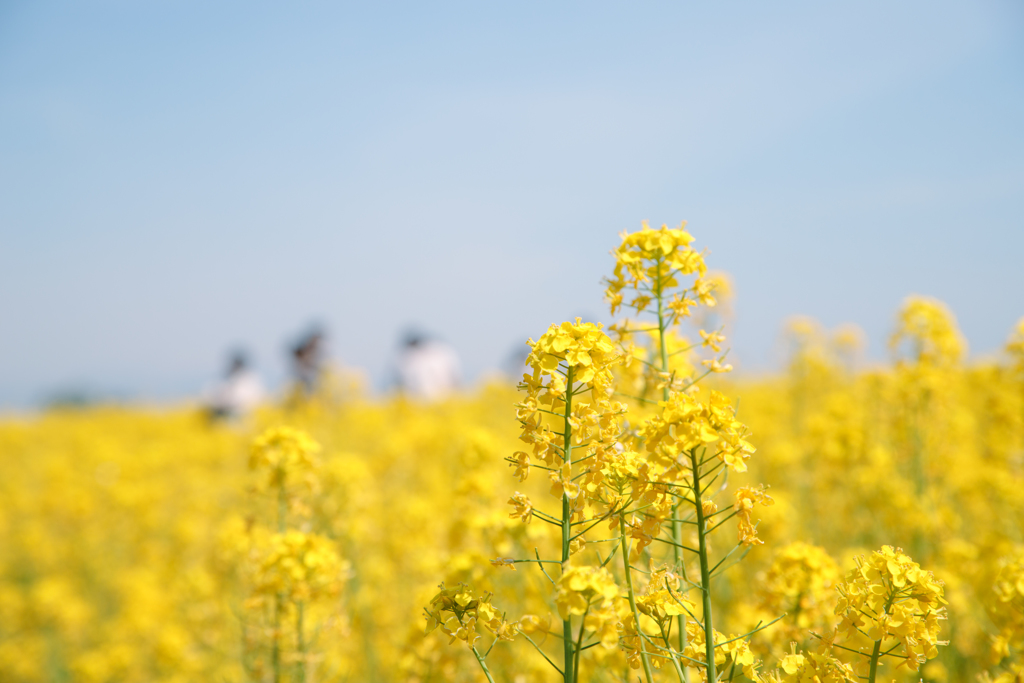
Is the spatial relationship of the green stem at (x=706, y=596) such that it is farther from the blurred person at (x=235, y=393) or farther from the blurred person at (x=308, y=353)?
the blurred person at (x=235, y=393)

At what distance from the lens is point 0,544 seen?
925 cm

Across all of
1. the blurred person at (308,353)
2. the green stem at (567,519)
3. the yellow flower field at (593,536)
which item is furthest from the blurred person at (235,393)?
the green stem at (567,519)

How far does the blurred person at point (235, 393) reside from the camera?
53.9 ft

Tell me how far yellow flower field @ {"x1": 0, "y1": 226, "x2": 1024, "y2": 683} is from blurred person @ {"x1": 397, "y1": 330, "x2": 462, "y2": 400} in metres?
6.55

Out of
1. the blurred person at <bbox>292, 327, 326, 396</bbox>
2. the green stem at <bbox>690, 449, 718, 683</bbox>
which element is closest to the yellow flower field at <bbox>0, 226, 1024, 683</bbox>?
the green stem at <bbox>690, 449, 718, 683</bbox>

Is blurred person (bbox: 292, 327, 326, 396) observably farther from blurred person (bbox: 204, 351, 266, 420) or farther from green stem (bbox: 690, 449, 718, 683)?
green stem (bbox: 690, 449, 718, 683)

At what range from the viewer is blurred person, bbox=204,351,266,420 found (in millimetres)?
16422

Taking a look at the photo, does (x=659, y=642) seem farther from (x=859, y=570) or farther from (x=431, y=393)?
(x=431, y=393)

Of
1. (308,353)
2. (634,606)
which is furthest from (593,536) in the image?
(308,353)

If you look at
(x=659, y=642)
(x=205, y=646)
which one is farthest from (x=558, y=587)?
(x=205, y=646)

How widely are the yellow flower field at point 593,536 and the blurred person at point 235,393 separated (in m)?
5.58

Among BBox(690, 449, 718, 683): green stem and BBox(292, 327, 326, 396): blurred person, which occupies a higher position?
BBox(292, 327, 326, 396): blurred person

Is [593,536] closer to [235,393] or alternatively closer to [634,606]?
[634,606]

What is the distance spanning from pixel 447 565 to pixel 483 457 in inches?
74.4
